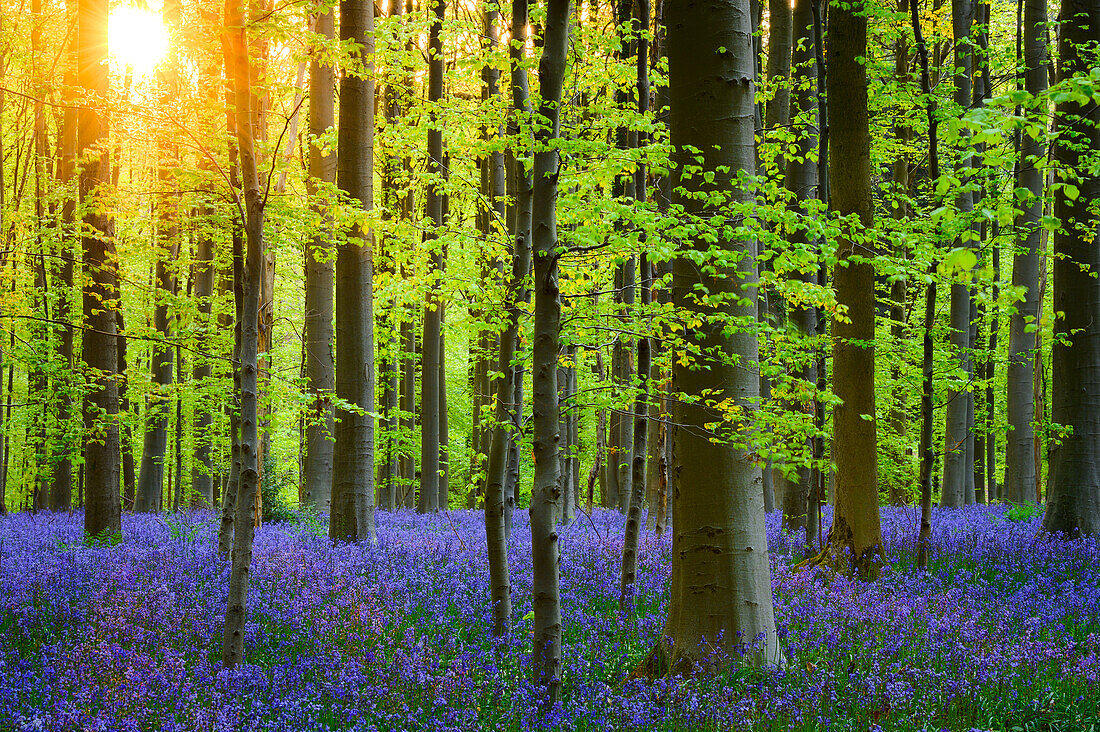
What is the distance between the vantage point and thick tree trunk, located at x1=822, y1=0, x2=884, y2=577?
28.2ft

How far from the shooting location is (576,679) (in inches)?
197

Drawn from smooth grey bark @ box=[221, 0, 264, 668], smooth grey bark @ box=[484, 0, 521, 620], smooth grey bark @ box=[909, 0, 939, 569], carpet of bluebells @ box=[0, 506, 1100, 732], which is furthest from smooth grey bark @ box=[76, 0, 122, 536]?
smooth grey bark @ box=[909, 0, 939, 569]

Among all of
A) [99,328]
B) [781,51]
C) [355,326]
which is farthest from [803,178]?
[99,328]

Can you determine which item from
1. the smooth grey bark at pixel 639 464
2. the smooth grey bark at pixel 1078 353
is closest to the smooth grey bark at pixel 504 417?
the smooth grey bark at pixel 639 464

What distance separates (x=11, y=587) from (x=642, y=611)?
21.4 ft

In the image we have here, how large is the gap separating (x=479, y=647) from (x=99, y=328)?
8459 millimetres

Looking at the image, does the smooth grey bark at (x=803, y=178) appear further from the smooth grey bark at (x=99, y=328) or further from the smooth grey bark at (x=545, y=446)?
the smooth grey bark at (x=99, y=328)

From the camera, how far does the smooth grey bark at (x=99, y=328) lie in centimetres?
1035

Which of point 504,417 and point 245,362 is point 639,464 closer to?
point 504,417

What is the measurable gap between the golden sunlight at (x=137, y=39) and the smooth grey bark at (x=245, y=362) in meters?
4.64

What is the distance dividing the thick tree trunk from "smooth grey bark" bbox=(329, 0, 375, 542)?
20.4 ft

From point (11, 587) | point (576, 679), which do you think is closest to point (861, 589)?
point (576, 679)

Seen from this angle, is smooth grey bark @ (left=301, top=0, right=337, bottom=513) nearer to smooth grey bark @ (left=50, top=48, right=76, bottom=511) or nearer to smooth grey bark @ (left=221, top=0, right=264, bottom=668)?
smooth grey bark @ (left=50, top=48, right=76, bottom=511)

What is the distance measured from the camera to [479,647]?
18.7 ft
